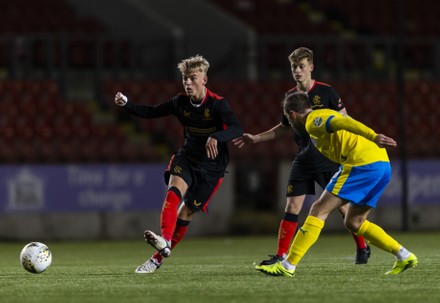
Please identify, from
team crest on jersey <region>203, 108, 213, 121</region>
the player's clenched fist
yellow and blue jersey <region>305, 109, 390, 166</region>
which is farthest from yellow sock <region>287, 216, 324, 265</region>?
the player's clenched fist

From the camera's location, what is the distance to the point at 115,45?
21922 mm

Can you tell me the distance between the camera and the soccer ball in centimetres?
972

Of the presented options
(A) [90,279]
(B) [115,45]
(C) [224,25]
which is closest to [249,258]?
(A) [90,279]

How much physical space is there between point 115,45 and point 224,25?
286cm

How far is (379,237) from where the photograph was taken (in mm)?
9211

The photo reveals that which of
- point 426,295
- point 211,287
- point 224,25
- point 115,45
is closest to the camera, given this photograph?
point 426,295

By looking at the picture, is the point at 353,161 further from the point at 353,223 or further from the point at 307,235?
the point at 307,235

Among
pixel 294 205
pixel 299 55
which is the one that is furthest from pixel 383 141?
pixel 294 205

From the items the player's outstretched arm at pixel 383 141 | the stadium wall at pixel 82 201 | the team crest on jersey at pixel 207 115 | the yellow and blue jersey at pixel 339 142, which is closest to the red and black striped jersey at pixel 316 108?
the team crest on jersey at pixel 207 115

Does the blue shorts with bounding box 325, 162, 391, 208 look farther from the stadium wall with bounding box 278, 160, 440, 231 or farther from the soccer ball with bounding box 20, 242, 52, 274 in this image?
the stadium wall with bounding box 278, 160, 440, 231

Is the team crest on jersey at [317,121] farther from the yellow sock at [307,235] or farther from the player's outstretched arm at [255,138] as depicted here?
the player's outstretched arm at [255,138]

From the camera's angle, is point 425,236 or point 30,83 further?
point 30,83

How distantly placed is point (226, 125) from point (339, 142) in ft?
4.51

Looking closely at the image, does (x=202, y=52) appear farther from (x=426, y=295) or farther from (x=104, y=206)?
(x=426, y=295)
